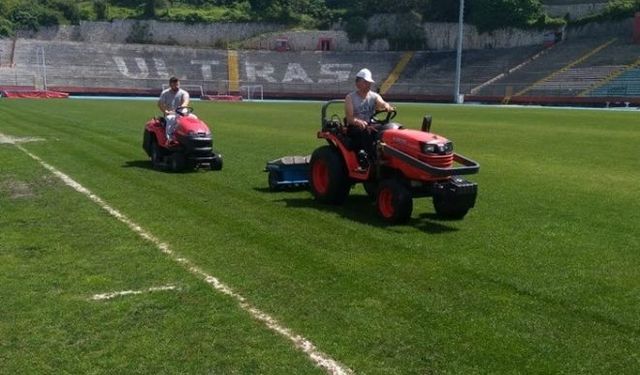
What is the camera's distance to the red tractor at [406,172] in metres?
6.93

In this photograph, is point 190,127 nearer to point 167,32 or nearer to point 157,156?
point 157,156

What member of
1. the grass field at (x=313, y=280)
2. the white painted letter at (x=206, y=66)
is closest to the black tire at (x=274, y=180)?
the grass field at (x=313, y=280)

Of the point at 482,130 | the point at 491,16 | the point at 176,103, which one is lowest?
the point at 482,130

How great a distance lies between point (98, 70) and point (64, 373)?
63.2 meters

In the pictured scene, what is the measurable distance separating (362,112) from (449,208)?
5.32 feet

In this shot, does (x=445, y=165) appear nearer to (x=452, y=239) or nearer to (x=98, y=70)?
(x=452, y=239)

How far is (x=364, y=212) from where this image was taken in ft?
25.7

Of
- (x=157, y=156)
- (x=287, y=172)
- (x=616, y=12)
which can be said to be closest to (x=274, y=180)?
(x=287, y=172)

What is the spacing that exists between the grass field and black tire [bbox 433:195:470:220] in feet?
0.46

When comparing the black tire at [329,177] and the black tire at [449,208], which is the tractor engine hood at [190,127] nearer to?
the black tire at [329,177]

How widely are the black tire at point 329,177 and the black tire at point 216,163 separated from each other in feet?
10.5

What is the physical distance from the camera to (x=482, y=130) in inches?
873

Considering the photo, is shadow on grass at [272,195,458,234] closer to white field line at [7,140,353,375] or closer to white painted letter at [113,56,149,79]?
white field line at [7,140,353,375]

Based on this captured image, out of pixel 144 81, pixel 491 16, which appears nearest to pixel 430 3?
pixel 491 16
